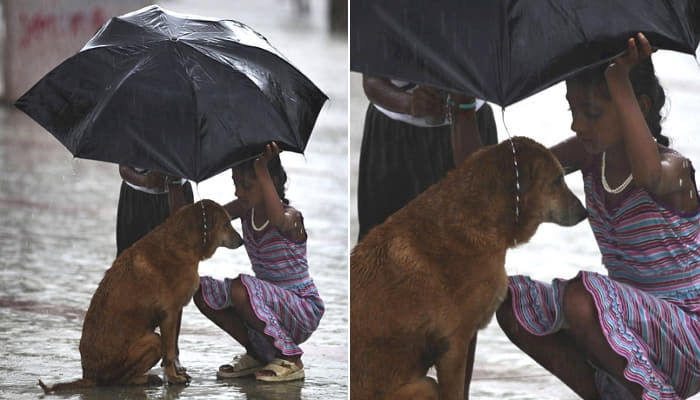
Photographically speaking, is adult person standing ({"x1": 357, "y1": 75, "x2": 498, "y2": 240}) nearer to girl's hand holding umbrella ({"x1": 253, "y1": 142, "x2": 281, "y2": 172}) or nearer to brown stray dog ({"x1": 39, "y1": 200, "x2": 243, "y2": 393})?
girl's hand holding umbrella ({"x1": 253, "y1": 142, "x2": 281, "y2": 172})

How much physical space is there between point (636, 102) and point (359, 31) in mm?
935

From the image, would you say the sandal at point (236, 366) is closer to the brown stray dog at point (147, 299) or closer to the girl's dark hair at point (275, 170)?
the brown stray dog at point (147, 299)

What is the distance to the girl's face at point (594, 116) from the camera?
3.66m

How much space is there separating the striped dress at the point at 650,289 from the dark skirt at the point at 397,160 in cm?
48

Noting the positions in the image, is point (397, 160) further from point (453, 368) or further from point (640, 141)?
point (640, 141)

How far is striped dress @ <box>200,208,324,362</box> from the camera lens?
16.1ft

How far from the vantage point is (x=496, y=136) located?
385 centimetres

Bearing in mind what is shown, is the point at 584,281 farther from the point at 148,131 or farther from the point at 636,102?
the point at 148,131

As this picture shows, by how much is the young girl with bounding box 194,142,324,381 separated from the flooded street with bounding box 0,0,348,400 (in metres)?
0.06

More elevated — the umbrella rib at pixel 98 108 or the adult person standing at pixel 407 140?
the umbrella rib at pixel 98 108

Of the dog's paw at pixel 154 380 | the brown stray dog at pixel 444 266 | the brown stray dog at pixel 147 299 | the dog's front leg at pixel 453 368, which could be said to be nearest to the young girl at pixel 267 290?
Result: the brown stray dog at pixel 147 299

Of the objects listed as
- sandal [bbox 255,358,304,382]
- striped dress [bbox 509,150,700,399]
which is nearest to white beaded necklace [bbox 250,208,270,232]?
sandal [bbox 255,358,304,382]

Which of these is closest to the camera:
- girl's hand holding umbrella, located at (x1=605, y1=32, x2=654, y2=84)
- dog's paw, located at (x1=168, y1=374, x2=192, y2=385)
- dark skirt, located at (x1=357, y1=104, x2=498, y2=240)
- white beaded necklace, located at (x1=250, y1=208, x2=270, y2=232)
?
girl's hand holding umbrella, located at (x1=605, y1=32, x2=654, y2=84)

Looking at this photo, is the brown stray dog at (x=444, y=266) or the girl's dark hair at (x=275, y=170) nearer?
the brown stray dog at (x=444, y=266)
